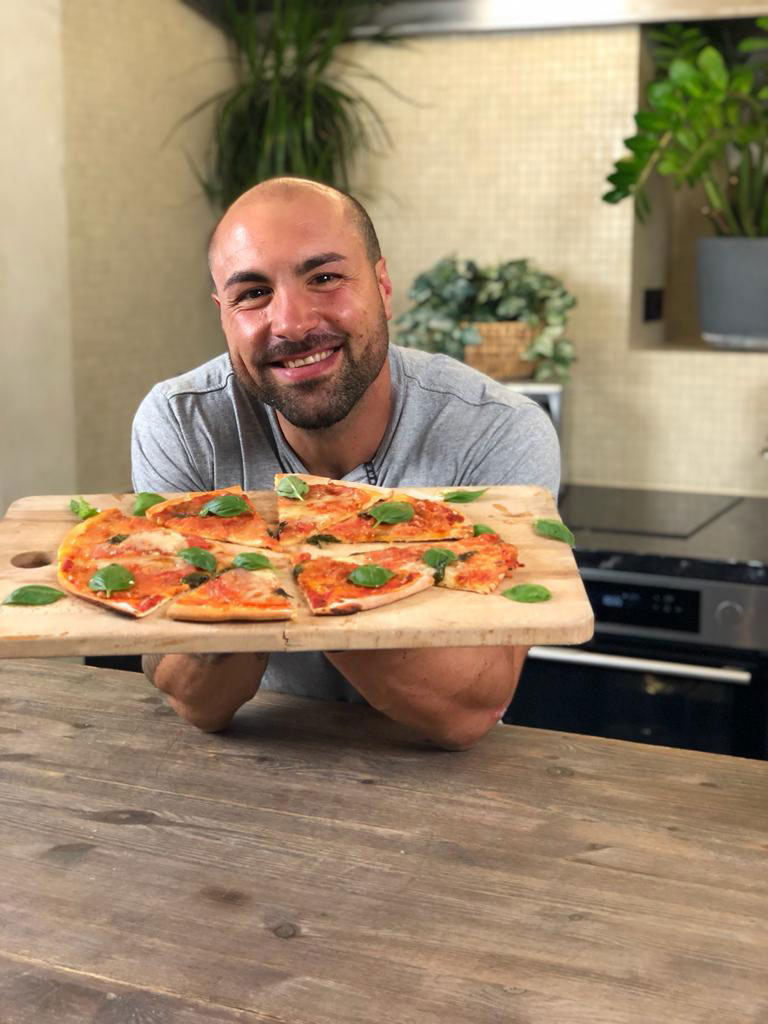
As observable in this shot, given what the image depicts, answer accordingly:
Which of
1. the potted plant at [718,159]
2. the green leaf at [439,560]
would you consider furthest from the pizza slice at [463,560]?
the potted plant at [718,159]

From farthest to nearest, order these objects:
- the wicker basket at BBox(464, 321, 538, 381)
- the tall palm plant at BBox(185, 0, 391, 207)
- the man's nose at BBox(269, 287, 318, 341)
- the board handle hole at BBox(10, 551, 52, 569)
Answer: the tall palm plant at BBox(185, 0, 391, 207), the wicker basket at BBox(464, 321, 538, 381), the man's nose at BBox(269, 287, 318, 341), the board handle hole at BBox(10, 551, 52, 569)

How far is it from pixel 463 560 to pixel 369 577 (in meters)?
0.12

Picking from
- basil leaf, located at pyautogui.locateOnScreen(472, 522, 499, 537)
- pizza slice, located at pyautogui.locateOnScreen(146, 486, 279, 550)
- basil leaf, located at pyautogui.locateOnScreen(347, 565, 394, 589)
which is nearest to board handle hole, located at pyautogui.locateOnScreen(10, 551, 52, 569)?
pizza slice, located at pyautogui.locateOnScreen(146, 486, 279, 550)

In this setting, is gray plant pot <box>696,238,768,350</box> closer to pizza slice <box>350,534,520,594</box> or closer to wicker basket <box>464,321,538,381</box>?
wicker basket <box>464,321,538,381</box>

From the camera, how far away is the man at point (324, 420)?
1307 mm

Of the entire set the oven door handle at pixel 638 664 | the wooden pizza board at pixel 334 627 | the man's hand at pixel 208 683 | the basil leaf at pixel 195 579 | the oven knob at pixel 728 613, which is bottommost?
the oven door handle at pixel 638 664

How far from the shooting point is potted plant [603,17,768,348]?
273 centimetres

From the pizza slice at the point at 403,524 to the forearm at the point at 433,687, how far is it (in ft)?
0.47

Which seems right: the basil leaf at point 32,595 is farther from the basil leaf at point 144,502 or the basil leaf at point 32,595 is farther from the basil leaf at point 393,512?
the basil leaf at point 393,512

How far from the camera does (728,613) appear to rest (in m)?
2.41

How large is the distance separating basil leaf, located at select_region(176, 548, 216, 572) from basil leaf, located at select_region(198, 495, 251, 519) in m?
0.13

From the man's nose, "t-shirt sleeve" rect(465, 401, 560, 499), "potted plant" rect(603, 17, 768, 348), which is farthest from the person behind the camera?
"potted plant" rect(603, 17, 768, 348)

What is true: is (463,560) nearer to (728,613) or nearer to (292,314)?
(292,314)

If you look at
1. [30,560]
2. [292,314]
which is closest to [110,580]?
[30,560]
